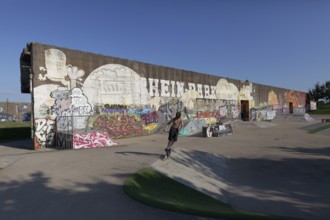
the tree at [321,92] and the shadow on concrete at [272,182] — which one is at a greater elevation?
the tree at [321,92]

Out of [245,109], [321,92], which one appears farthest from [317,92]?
[245,109]

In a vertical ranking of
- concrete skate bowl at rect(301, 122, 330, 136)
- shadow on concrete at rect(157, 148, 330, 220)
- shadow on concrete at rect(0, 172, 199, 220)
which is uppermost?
shadow on concrete at rect(0, 172, 199, 220)

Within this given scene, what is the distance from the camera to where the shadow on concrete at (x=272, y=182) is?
259 inches

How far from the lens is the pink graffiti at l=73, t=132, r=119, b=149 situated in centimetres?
1401

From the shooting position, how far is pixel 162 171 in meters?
8.45

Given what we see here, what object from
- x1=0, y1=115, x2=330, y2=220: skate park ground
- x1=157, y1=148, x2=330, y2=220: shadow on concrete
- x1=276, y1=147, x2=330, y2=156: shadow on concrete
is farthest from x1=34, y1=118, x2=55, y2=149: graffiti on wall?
x1=276, y1=147, x2=330, y2=156: shadow on concrete

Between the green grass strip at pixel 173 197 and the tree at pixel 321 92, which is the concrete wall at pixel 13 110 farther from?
the tree at pixel 321 92

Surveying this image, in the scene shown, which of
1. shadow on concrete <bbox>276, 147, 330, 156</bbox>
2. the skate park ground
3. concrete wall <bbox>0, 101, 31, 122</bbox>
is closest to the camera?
the skate park ground

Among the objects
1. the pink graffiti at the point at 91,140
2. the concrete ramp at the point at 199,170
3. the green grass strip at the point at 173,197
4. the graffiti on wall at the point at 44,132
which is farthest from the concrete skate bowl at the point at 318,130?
the graffiti on wall at the point at 44,132

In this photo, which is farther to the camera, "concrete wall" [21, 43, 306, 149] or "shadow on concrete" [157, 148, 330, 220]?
"concrete wall" [21, 43, 306, 149]

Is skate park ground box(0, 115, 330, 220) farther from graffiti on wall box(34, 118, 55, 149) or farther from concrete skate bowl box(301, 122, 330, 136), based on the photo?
concrete skate bowl box(301, 122, 330, 136)

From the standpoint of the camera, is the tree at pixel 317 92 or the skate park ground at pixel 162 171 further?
the tree at pixel 317 92

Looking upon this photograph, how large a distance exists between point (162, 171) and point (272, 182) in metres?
3.38

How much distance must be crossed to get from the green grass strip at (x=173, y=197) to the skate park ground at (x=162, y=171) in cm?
23
